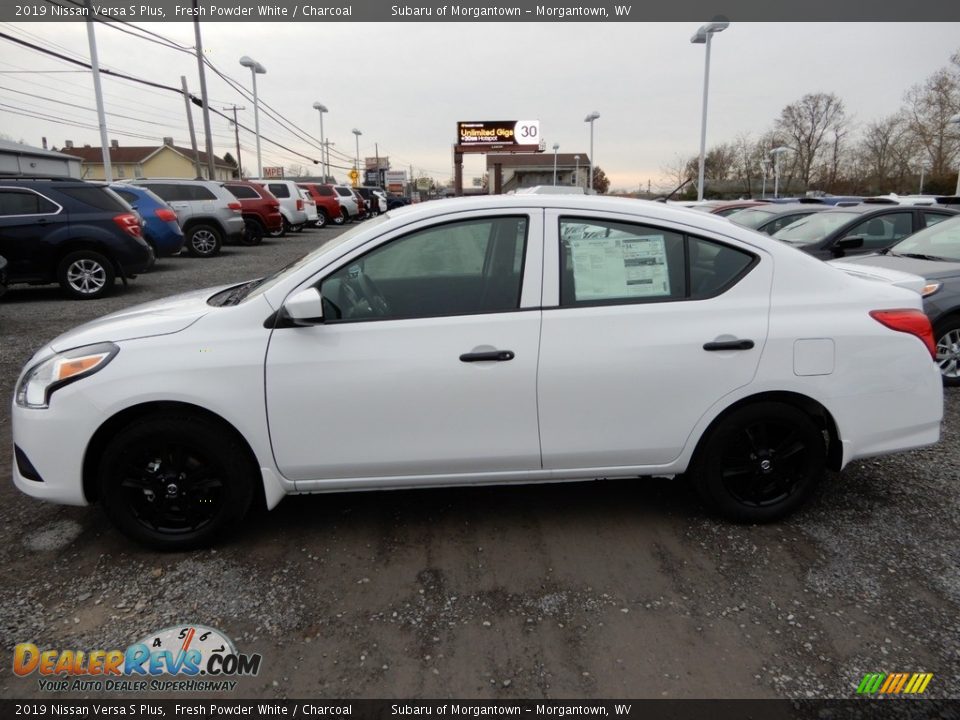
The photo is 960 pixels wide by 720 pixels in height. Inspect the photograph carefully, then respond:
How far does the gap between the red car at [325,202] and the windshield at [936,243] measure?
25.8 m

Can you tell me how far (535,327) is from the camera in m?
2.99

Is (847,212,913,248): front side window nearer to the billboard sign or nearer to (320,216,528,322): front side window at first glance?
(320,216,528,322): front side window

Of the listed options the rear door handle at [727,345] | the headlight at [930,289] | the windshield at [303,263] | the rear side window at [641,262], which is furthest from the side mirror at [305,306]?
the headlight at [930,289]

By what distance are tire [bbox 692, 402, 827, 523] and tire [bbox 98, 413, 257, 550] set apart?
7.36ft

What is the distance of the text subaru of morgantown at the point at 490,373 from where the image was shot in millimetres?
2926

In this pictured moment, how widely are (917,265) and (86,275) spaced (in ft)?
35.7

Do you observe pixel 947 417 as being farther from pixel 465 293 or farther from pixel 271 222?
pixel 271 222

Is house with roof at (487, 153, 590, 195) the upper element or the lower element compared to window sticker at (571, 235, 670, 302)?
upper

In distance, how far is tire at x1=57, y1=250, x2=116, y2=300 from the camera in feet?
32.2

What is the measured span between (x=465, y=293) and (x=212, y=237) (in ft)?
49.7

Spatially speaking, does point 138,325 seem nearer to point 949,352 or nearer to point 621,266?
point 621,266

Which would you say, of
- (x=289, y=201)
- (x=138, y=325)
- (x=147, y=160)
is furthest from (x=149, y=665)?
(x=147, y=160)
